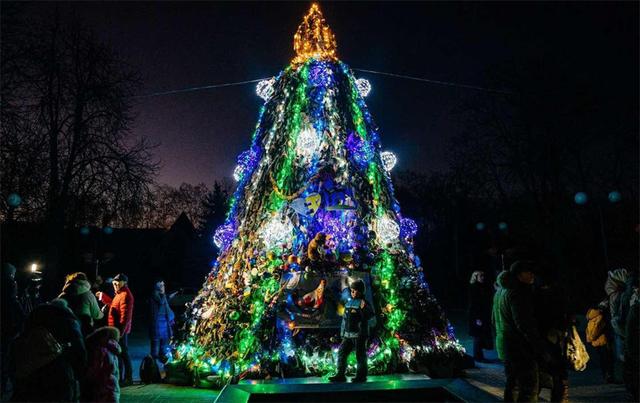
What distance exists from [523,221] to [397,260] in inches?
713

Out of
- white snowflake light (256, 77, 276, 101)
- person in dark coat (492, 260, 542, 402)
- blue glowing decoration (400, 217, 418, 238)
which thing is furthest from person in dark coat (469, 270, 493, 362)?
white snowflake light (256, 77, 276, 101)

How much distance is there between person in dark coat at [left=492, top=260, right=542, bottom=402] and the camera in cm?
480

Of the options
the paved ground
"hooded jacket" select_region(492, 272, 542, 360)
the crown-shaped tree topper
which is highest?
the crown-shaped tree topper

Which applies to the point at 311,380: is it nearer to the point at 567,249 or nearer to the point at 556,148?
the point at 556,148

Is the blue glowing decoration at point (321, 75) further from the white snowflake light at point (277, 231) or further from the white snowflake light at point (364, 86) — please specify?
the white snowflake light at point (277, 231)

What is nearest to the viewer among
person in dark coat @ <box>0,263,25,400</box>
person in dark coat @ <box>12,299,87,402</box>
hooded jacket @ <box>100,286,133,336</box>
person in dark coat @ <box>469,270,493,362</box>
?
person in dark coat @ <box>12,299,87,402</box>

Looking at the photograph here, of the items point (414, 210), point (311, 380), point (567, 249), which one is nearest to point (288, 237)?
point (311, 380)

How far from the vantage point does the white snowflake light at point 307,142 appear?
28.5 ft

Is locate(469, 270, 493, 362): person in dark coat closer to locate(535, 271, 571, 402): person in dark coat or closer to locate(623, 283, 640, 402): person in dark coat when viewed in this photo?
locate(623, 283, 640, 402): person in dark coat

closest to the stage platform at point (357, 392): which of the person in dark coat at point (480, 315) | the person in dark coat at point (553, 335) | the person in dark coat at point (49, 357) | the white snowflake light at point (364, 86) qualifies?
the person in dark coat at point (553, 335)

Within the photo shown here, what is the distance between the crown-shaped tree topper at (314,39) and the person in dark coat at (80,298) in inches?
222

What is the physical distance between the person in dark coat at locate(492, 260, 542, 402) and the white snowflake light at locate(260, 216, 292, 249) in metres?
4.23

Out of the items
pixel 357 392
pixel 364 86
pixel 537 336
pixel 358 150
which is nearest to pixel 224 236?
pixel 358 150

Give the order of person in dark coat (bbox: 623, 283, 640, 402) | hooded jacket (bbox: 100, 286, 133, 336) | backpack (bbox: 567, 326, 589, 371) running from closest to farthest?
backpack (bbox: 567, 326, 589, 371), person in dark coat (bbox: 623, 283, 640, 402), hooded jacket (bbox: 100, 286, 133, 336)
